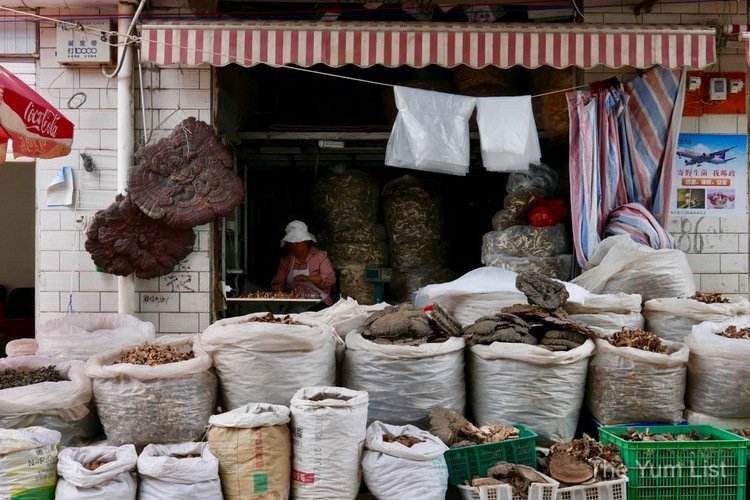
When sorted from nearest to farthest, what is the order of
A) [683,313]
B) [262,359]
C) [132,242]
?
1. [262,359]
2. [683,313]
3. [132,242]

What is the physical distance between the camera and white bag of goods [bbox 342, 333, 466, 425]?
4.67m

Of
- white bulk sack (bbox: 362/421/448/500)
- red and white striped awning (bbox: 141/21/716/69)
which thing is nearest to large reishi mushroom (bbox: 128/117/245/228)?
red and white striped awning (bbox: 141/21/716/69)

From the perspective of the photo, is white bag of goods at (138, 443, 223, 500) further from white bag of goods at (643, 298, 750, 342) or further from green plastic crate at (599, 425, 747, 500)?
white bag of goods at (643, 298, 750, 342)

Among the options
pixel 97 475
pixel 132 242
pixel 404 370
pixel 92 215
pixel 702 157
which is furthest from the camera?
pixel 702 157

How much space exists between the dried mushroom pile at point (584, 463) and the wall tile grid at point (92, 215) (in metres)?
3.40

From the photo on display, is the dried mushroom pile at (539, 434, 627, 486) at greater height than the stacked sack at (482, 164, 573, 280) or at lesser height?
lesser

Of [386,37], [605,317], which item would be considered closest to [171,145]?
[386,37]

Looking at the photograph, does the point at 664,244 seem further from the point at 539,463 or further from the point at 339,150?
the point at 339,150

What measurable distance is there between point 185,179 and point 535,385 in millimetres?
3378

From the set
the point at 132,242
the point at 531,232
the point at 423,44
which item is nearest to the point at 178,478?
the point at 132,242

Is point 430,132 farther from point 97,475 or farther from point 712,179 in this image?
point 97,475

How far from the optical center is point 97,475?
3877 millimetres

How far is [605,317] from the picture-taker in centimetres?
543

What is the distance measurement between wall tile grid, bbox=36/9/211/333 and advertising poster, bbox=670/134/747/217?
4.22m
